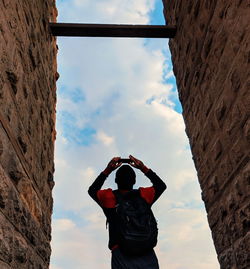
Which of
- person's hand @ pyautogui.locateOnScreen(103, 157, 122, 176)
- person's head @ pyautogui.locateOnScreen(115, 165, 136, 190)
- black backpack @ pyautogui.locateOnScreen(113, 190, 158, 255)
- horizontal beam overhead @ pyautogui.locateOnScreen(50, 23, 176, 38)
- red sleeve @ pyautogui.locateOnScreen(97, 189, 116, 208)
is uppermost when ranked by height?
horizontal beam overhead @ pyautogui.locateOnScreen(50, 23, 176, 38)

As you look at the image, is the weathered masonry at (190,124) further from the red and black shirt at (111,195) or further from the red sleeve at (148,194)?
the red sleeve at (148,194)

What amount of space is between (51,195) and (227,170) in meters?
2.35

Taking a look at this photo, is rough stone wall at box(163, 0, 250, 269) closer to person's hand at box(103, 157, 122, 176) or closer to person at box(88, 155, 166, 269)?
person at box(88, 155, 166, 269)

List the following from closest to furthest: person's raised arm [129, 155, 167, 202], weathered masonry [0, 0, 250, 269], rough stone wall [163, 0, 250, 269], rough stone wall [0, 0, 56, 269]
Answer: rough stone wall [0, 0, 56, 269], weathered masonry [0, 0, 250, 269], rough stone wall [163, 0, 250, 269], person's raised arm [129, 155, 167, 202]

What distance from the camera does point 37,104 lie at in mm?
3486

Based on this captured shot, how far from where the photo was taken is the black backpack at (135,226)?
2338mm

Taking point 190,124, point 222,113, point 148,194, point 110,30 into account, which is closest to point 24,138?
point 148,194

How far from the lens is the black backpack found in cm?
234

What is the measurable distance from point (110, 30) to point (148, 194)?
3094 millimetres

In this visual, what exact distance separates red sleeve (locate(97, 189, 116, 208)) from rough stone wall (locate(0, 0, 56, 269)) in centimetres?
62

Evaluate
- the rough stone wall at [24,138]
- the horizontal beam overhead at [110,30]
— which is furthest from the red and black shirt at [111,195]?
the horizontal beam overhead at [110,30]

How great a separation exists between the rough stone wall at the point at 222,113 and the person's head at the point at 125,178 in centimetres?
91

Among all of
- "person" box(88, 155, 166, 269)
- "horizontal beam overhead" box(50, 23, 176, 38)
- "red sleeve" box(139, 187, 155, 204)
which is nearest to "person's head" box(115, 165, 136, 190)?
"person" box(88, 155, 166, 269)

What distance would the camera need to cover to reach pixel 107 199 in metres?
2.55
